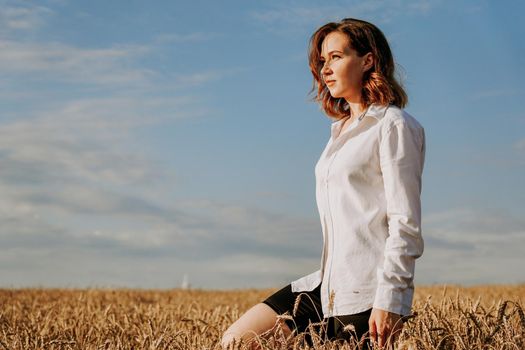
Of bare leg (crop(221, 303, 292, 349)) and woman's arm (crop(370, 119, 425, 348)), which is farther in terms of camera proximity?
bare leg (crop(221, 303, 292, 349))

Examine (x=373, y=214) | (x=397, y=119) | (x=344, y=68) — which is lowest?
(x=373, y=214)

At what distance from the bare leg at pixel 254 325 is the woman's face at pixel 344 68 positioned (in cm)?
112

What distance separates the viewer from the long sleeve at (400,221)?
3.20 meters

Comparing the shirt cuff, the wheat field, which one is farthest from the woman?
the wheat field

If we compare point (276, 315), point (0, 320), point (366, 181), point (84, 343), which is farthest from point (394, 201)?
point (0, 320)

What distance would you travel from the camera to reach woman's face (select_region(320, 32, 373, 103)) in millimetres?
3611

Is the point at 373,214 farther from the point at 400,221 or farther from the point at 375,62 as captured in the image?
the point at 375,62

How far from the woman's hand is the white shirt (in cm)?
3

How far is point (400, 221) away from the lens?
3.21 m

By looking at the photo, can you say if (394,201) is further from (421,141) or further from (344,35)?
(344,35)

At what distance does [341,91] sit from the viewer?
3.64 m

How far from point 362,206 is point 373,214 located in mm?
65

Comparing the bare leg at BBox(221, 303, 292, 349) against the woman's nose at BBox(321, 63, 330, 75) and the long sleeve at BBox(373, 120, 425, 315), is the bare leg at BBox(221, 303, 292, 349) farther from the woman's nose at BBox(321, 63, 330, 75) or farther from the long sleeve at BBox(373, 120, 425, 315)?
the woman's nose at BBox(321, 63, 330, 75)

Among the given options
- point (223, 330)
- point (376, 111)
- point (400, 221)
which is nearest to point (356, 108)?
point (376, 111)
